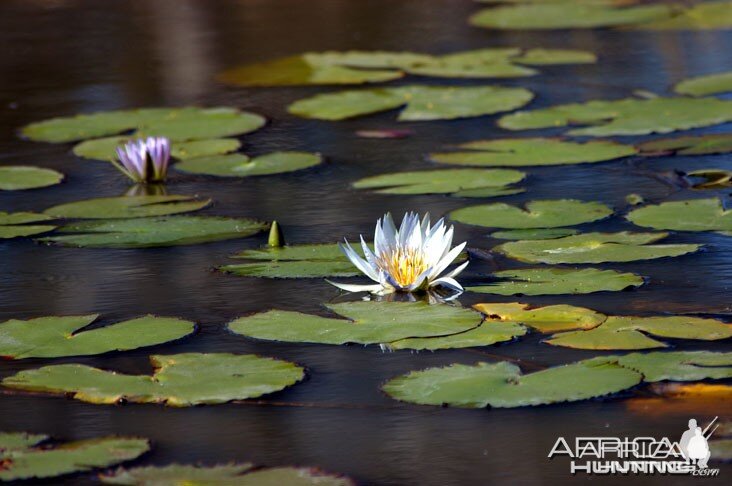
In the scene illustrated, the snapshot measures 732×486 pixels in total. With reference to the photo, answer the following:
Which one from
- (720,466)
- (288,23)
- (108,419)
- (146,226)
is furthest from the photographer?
(288,23)

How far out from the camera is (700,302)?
10.8ft

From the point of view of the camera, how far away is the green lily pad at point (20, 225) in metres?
4.26

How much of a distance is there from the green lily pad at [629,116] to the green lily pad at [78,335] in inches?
101

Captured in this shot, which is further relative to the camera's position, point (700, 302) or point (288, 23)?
point (288, 23)

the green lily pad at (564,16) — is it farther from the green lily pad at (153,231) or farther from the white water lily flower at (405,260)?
the white water lily flower at (405,260)

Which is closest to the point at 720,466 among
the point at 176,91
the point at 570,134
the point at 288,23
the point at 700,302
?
the point at 700,302

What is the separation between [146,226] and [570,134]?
6.22 feet

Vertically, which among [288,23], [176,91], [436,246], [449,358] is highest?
[288,23]

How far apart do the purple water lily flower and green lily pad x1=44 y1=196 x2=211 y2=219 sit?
0.25 m

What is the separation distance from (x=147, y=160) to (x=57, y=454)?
2468 millimetres

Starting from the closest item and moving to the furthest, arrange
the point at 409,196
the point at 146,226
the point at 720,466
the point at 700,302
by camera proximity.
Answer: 1. the point at 720,466
2. the point at 700,302
3. the point at 146,226
4. the point at 409,196

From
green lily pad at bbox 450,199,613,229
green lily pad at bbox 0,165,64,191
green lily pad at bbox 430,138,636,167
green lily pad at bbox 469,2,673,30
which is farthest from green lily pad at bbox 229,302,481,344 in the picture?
green lily pad at bbox 469,2,673,30

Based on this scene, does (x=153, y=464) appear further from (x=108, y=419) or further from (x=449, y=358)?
(x=449, y=358)

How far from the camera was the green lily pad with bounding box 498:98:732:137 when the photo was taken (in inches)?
210
